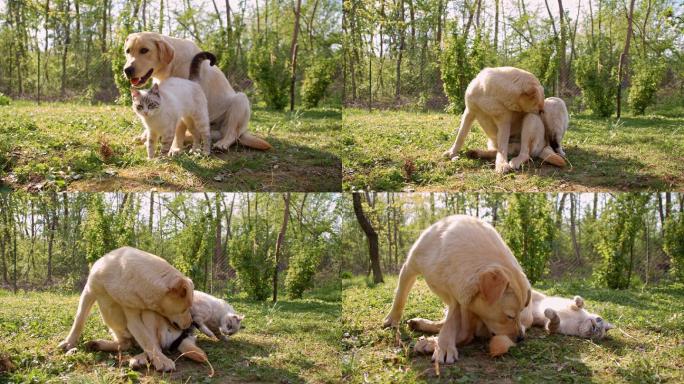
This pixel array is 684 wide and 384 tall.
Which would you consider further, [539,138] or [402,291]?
[539,138]

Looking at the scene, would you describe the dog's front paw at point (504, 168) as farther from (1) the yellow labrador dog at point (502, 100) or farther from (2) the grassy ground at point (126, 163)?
(2) the grassy ground at point (126, 163)

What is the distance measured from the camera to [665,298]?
9.98m

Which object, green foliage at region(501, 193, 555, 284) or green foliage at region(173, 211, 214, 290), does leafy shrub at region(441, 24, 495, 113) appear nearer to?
green foliage at region(501, 193, 555, 284)

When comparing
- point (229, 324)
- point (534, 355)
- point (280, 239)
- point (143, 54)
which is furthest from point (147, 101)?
point (534, 355)

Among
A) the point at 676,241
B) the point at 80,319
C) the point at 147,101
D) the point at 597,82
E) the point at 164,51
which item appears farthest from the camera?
the point at 597,82

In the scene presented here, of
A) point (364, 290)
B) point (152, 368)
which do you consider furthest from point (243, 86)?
point (152, 368)

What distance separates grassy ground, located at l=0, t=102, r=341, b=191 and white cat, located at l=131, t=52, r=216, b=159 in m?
0.28

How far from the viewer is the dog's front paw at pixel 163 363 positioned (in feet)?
17.4

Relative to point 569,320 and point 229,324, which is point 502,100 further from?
point 229,324

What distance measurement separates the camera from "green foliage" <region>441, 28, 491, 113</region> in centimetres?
1373

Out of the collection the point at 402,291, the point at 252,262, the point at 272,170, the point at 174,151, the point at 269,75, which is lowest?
the point at 252,262

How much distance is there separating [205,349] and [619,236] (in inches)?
360

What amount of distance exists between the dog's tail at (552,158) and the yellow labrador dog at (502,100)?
0.54 metres

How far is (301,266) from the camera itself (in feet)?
38.4
